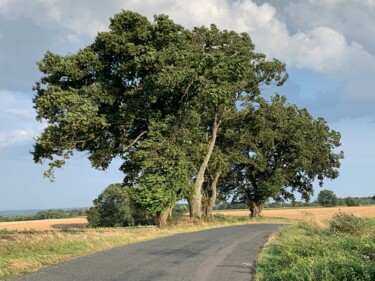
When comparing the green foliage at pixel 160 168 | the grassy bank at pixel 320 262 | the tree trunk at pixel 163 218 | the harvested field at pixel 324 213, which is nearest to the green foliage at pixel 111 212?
the harvested field at pixel 324 213

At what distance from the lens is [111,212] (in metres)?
81.1

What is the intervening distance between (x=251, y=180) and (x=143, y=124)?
28912 mm

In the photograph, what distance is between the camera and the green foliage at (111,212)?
7825 centimetres

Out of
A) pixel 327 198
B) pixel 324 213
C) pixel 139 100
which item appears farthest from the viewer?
pixel 327 198

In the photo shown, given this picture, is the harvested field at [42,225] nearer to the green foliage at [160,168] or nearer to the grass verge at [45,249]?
the green foliage at [160,168]

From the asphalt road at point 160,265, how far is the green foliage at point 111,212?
6168cm

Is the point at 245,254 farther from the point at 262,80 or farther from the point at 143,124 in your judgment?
the point at 262,80

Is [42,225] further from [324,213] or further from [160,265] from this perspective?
[160,265]

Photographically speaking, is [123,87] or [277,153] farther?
[277,153]

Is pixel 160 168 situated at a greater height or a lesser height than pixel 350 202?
lesser

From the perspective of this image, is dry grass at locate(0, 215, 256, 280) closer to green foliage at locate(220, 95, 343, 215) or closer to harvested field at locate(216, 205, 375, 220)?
harvested field at locate(216, 205, 375, 220)

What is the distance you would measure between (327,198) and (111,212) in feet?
267

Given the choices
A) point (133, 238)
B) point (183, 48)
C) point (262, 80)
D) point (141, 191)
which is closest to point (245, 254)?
point (133, 238)

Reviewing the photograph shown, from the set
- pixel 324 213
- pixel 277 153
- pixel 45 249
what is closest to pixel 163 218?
pixel 45 249
